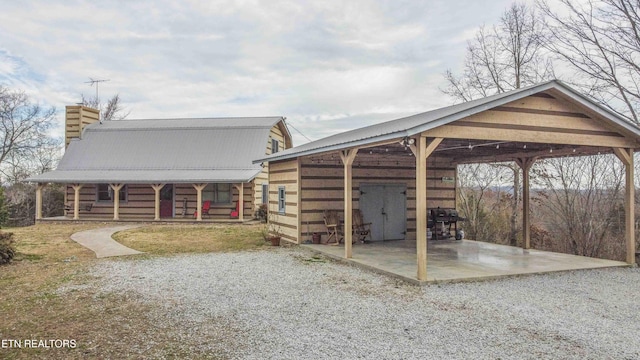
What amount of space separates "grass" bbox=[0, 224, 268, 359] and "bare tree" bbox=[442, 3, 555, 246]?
13.8 meters

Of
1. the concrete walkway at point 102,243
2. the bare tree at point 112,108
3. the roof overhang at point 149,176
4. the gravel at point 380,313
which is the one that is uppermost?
the bare tree at point 112,108

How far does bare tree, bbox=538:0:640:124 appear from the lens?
38.3 ft

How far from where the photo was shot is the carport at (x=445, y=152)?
24.1 feet

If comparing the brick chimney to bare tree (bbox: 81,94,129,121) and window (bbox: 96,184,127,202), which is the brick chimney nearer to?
window (bbox: 96,184,127,202)

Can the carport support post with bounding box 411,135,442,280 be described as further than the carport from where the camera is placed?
No

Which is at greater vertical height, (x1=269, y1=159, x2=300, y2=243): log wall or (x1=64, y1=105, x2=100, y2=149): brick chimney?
(x1=64, y1=105, x2=100, y2=149): brick chimney

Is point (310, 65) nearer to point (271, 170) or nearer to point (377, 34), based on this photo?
point (377, 34)

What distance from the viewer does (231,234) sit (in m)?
15.0

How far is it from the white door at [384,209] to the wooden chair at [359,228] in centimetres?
22

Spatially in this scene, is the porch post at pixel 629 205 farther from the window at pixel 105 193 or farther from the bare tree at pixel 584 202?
the window at pixel 105 193

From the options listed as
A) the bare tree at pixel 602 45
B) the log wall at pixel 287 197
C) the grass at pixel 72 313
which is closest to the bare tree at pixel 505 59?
the bare tree at pixel 602 45

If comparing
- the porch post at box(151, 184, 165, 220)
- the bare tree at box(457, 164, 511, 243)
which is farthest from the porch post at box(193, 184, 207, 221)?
the bare tree at box(457, 164, 511, 243)

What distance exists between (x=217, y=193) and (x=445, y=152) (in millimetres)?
12156

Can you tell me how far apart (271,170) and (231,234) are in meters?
2.83
